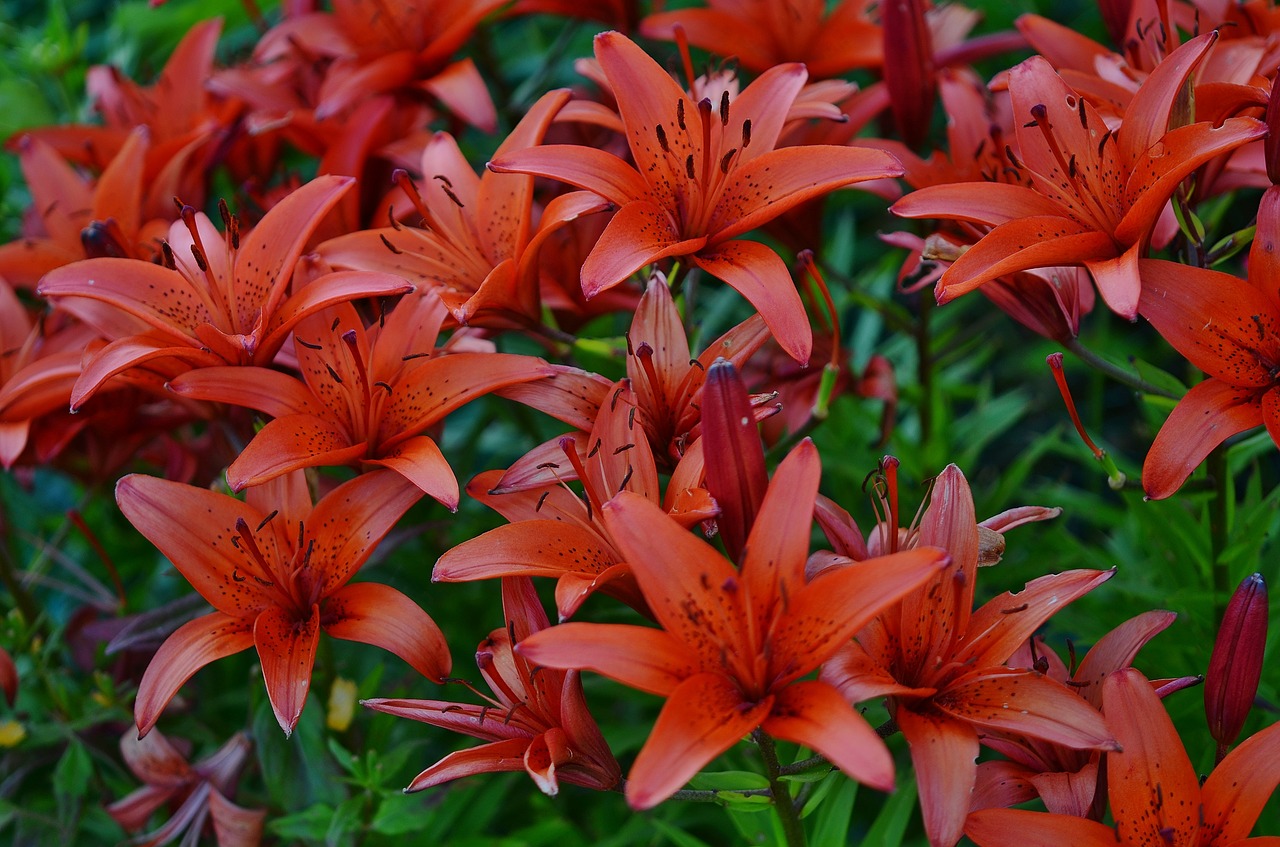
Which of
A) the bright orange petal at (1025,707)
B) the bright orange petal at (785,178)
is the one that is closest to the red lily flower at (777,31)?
the bright orange petal at (785,178)

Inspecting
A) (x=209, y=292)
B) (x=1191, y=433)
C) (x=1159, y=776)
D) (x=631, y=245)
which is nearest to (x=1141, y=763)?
(x=1159, y=776)

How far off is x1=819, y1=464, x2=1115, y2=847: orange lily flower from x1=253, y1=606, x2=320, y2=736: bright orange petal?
432 millimetres

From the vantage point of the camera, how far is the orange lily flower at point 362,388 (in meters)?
0.98

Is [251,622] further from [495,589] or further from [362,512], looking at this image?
[495,589]

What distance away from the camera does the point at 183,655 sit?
0.96 metres

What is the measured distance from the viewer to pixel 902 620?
86 centimetres

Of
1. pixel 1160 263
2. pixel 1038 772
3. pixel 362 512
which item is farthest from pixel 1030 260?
pixel 362 512

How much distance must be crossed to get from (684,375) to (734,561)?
18 centimetres

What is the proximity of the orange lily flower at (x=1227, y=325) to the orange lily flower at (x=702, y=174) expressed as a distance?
262mm

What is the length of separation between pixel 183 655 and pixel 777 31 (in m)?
1.02

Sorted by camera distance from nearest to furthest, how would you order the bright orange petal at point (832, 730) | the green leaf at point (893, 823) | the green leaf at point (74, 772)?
the bright orange petal at point (832, 730) < the green leaf at point (893, 823) < the green leaf at point (74, 772)

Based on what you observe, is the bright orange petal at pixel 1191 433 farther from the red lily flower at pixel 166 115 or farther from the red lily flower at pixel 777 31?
the red lily flower at pixel 166 115

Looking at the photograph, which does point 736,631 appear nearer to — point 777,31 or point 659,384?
point 659,384

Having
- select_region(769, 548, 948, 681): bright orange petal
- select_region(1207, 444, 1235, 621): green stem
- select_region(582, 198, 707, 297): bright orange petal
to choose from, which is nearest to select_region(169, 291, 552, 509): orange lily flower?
select_region(582, 198, 707, 297): bright orange petal
